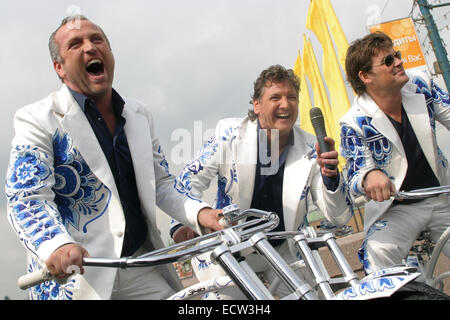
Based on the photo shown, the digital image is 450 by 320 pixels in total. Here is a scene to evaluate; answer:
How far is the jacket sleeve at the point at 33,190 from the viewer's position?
1.82 meters

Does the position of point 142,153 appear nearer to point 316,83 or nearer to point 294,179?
point 294,179

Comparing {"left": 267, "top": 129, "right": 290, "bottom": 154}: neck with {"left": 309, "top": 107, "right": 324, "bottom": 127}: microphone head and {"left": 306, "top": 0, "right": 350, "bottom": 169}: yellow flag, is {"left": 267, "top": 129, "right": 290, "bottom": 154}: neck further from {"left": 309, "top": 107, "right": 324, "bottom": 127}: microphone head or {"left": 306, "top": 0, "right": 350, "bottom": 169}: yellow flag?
{"left": 306, "top": 0, "right": 350, "bottom": 169}: yellow flag

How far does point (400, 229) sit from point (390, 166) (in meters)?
0.44

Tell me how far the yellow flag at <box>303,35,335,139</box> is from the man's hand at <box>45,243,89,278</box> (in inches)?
442

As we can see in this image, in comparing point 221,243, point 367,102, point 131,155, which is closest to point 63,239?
point 221,243

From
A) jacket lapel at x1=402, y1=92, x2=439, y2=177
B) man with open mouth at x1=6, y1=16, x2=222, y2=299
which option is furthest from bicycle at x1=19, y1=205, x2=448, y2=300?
jacket lapel at x1=402, y1=92, x2=439, y2=177

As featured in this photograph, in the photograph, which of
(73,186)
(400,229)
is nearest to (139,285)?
(73,186)

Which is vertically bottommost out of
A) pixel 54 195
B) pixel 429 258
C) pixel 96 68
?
pixel 429 258

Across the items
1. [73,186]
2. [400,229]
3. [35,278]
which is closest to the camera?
[35,278]

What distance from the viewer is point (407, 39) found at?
11703mm

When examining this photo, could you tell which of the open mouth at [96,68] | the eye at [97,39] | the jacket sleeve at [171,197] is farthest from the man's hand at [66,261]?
the eye at [97,39]

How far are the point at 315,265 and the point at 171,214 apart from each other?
3.84ft

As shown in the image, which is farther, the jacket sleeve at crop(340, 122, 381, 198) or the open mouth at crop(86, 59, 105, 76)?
the jacket sleeve at crop(340, 122, 381, 198)

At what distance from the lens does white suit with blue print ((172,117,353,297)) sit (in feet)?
10.5
